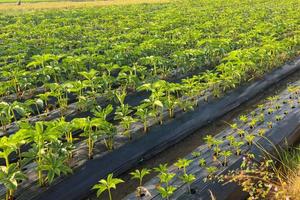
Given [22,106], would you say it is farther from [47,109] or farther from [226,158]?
[226,158]

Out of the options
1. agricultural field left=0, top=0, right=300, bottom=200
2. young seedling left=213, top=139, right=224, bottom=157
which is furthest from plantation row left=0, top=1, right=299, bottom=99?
young seedling left=213, top=139, right=224, bottom=157

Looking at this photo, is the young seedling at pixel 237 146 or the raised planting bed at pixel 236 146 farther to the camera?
the young seedling at pixel 237 146

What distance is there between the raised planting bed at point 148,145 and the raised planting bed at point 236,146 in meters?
0.64

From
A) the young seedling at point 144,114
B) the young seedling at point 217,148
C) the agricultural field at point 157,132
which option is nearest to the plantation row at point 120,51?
the agricultural field at point 157,132

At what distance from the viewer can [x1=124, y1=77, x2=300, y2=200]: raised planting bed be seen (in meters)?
4.38

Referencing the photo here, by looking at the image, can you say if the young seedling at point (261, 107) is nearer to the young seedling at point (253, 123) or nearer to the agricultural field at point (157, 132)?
the agricultural field at point (157, 132)

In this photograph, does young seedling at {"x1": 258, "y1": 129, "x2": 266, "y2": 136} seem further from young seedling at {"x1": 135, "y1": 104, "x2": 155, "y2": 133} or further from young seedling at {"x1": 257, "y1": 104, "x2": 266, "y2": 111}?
young seedling at {"x1": 135, "y1": 104, "x2": 155, "y2": 133}

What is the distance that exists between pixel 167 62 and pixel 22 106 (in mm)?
3956

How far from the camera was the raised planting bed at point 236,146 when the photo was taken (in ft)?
14.4

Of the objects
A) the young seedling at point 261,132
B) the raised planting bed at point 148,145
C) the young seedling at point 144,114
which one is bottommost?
the raised planting bed at point 148,145

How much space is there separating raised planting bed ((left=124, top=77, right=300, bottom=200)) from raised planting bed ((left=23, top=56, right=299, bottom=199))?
2.11 ft

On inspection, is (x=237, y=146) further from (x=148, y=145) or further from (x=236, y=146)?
(x=148, y=145)

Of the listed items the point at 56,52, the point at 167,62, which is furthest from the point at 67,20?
the point at 167,62

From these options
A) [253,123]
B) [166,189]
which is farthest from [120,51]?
[166,189]
